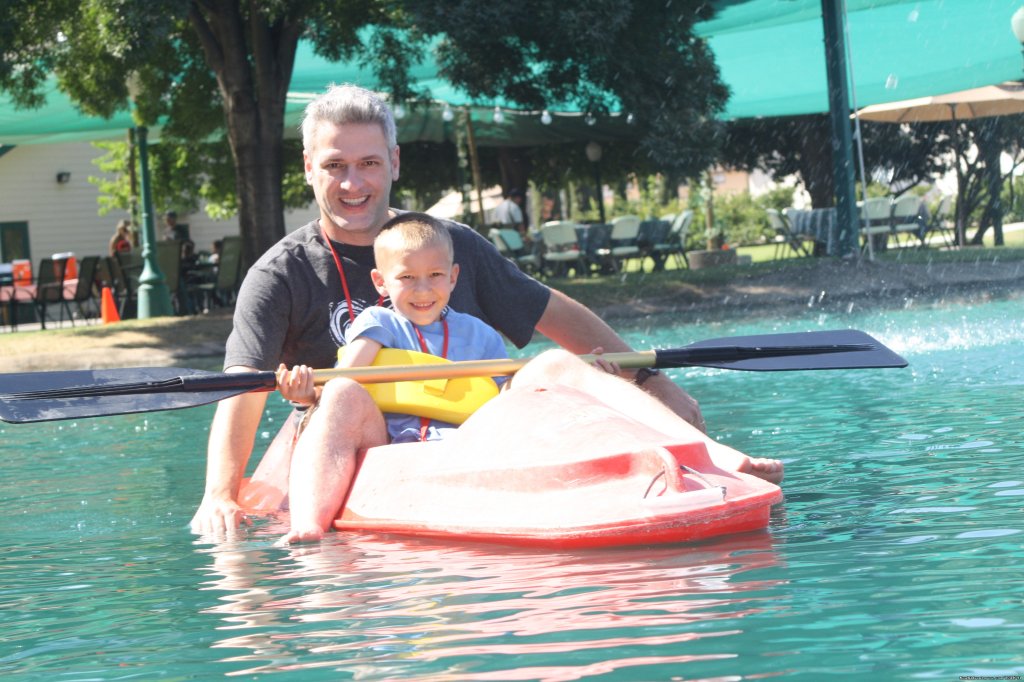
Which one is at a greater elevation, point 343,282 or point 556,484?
point 343,282

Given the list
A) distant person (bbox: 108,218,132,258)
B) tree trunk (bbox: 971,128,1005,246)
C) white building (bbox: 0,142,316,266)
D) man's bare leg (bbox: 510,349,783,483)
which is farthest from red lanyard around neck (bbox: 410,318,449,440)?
white building (bbox: 0,142,316,266)

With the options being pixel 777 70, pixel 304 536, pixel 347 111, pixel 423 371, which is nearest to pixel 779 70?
pixel 777 70

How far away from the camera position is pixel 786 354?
468 centimetres

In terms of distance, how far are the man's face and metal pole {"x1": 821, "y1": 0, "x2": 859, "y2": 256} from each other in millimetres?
11888

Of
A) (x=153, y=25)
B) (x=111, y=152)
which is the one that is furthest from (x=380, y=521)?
(x=111, y=152)

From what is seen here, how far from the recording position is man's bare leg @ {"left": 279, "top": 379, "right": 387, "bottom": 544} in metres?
3.93

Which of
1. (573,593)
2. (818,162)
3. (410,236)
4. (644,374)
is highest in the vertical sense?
(818,162)

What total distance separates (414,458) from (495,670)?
1.37 metres

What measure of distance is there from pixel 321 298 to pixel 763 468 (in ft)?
5.15

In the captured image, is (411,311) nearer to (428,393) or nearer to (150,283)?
(428,393)

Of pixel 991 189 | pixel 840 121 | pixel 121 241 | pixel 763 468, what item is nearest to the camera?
pixel 763 468

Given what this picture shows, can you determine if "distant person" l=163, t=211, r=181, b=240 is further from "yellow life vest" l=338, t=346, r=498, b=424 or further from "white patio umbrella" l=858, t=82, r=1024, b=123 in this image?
"yellow life vest" l=338, t=346, r=498, b=424

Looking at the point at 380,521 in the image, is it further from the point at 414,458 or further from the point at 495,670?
the point at 495,670

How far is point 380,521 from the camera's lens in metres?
3.86
